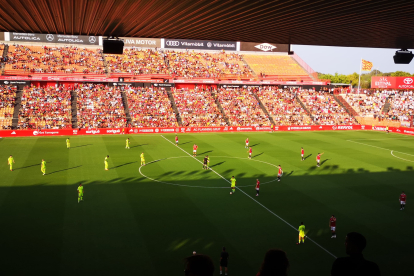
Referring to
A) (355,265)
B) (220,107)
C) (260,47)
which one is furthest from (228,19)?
(260,47)

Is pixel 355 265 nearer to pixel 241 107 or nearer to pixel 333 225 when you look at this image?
pixel 333 225

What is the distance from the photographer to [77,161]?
1261 inches

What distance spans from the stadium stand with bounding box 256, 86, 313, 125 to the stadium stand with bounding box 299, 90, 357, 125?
2.06 metres

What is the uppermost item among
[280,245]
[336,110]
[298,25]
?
[298,25]

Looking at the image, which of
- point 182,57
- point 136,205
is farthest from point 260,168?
point 182,57

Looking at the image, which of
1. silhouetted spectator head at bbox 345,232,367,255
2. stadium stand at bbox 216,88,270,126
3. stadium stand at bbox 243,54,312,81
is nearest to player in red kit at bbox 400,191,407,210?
silhouetted spectator head at bbox 345,232,367,255

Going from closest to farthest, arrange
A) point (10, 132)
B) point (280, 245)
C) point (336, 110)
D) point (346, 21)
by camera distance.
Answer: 1. point (346, 21)
2. point (280, 245)
3. point (10, 132)
4. point (336, 110)

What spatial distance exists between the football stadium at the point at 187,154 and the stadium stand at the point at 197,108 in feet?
1.03

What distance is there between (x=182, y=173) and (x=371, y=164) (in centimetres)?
1845

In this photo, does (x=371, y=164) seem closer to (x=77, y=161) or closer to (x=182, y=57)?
(x=77, y=161)

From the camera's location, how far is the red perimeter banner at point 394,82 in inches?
2707

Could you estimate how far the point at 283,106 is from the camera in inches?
2532

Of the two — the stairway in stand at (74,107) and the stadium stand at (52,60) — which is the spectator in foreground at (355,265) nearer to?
the stairway in stand at (74,107)

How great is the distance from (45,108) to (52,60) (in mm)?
13520
